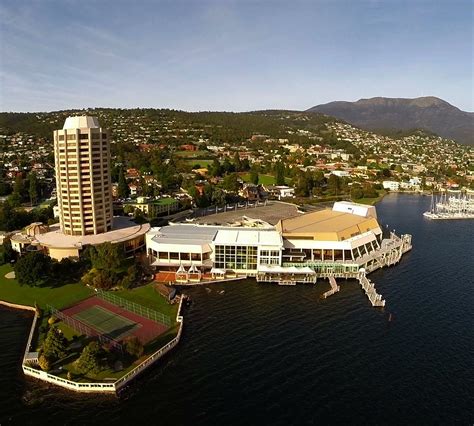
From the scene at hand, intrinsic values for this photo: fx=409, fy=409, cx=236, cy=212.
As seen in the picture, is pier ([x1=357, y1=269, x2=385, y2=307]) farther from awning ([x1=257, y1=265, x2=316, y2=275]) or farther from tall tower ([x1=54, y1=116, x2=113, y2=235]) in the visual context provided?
tall tower ([x1=54, y1=116, x2=113, y2=235])

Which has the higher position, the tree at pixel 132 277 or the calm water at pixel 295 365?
the tree at pixel 132 277

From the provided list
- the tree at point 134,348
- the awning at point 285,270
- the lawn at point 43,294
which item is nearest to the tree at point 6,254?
the lawn at point 43,294

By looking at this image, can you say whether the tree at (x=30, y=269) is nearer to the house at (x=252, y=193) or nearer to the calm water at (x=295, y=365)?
the calm water at (x=295, y=365)

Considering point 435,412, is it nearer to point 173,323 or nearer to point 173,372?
point 173,372

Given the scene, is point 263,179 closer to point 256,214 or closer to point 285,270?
point 256,214

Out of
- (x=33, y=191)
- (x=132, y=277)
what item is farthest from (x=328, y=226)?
(x=33, y=191)

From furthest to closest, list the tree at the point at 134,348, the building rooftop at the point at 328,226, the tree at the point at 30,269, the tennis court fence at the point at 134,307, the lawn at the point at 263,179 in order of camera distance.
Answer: the lawn at the point at 263,179
the building rooftop at the point at 328,226
the tree at the point at 30,269
the tennis court fence at the point at 134,307
the tree at the point at 134,348
